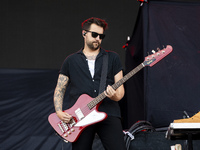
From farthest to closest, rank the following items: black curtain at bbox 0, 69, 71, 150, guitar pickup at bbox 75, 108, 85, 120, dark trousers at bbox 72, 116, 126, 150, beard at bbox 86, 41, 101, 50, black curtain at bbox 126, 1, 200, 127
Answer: black curtain at bbox 0, 69, 71, 150
black curtain at bbox 126, 1, 200, 127
beard at bbox 86, 41, 101, 50
guitar pickup at bbox 75, 108, 85, 120
dark trousers at bbox 72, 116, 126, 150

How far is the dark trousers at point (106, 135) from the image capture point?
2486 mm

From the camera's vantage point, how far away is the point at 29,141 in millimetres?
4086

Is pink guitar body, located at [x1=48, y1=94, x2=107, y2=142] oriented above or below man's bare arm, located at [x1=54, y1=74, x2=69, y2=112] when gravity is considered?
below

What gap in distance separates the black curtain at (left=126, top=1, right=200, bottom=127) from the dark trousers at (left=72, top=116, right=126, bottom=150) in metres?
1.17

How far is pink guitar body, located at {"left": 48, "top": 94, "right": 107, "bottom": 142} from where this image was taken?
8.39 feet

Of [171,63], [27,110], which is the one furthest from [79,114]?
[27,110]

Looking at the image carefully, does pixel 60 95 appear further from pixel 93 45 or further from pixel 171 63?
pixel 171 63

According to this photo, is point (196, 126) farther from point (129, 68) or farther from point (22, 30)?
point (22, 30)

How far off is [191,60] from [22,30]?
3626 mm

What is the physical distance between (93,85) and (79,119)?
356 millimetres

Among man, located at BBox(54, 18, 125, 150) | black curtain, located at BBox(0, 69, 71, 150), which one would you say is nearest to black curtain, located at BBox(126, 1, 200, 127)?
man, located at BBox(54, 18, 125, 150)

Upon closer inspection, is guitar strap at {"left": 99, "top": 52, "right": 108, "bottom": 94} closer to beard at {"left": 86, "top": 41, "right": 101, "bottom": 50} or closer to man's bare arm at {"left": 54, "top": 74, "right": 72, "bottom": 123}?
beard at {"left": 86, "top": 41, "right": 101, "bottom": 50}

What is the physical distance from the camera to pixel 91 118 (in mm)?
2562

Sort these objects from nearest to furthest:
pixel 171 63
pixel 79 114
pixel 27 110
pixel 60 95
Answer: pixel 79 114 → pixel 60 95 → pixel 171 63 → pixel 27 110
